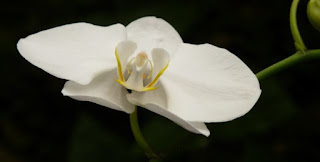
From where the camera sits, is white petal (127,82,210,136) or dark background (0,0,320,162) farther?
dark background (0,0,320,162)

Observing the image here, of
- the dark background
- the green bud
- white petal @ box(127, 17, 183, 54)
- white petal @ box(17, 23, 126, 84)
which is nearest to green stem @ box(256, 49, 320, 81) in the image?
the green bud

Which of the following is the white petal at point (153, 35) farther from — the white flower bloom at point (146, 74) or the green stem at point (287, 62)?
the green stem at point (287, 62)

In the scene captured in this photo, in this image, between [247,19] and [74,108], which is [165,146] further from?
[247,19]

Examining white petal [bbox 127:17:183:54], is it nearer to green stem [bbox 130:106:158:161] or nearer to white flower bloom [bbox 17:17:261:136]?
white flower bloom [bbox 17:17:261:136]

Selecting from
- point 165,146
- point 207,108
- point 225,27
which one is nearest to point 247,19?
point 225,27

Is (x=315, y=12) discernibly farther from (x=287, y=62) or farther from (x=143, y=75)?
(x=143, y=75)

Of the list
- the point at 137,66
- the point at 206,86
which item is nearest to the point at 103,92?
the point at 137,66

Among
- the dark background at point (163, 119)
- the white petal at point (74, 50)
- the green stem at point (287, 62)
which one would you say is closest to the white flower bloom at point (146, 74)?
the white petal at point (74, 50)
